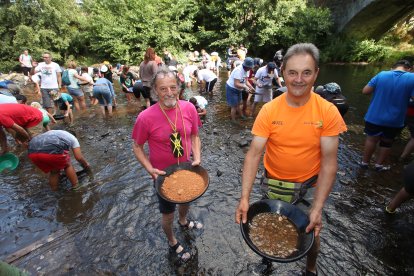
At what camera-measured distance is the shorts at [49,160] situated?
420cm

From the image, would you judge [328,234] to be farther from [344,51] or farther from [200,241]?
[344,51]

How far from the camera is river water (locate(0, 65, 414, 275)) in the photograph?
10.5 ft

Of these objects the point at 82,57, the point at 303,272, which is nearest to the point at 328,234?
the point at 303,272

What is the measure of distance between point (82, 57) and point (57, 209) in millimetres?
A: 23194

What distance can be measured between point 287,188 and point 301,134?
23.3 inches

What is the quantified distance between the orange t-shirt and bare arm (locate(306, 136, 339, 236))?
2.5 inches

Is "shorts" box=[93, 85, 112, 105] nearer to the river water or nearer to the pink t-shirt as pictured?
the river water

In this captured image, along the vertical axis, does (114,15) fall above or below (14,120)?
above

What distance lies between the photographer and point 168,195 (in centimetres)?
269

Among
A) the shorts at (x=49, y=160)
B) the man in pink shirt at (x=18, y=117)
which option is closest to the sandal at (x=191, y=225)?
the shorts at (x=49, y=160)

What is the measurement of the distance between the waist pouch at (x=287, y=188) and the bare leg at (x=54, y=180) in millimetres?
3859

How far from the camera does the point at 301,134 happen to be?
2.19m

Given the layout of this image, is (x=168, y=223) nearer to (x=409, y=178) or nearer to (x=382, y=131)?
(x=409, y=178)

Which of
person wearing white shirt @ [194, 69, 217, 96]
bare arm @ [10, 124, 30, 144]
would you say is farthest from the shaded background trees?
bare arm @ [10, 124, 30, 144]
